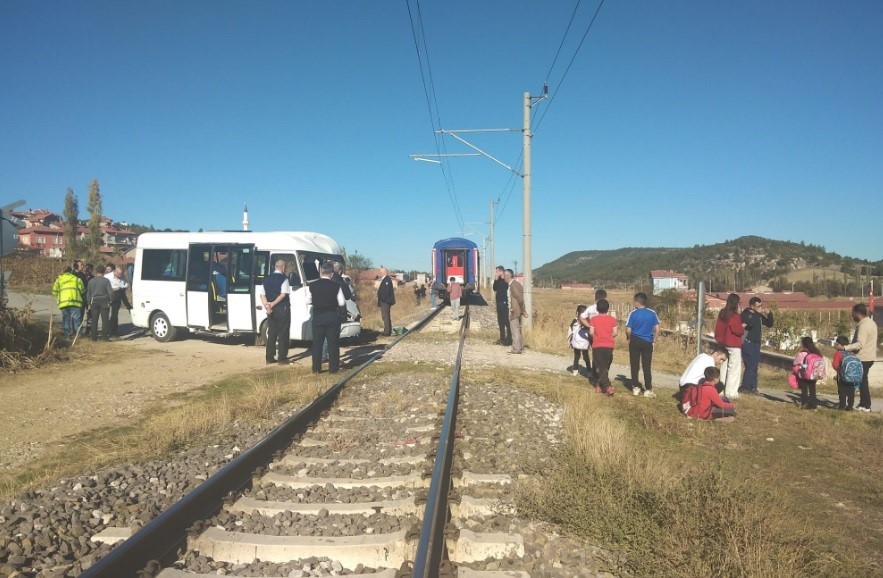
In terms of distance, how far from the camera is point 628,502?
4.52m

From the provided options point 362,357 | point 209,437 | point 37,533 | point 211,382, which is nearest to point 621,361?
point 362,357

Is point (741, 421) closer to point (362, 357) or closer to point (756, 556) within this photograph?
point (756, 556)

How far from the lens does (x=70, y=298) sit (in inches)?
551

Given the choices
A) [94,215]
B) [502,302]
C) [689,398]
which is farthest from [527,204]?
[94,215]

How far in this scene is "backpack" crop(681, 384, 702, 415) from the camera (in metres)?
8.49

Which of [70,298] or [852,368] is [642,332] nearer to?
[852,368]

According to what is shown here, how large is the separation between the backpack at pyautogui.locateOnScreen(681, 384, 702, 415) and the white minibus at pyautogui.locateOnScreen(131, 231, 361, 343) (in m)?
7.77

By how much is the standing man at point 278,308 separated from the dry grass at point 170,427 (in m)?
1.93

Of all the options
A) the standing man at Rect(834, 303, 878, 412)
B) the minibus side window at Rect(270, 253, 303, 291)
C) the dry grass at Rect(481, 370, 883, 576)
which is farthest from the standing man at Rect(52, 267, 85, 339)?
the standing man at Rect(834, 303, 878, 412)

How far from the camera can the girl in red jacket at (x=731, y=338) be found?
1002 centimetres

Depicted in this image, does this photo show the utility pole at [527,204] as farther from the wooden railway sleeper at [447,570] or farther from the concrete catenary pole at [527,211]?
the wooden railway sleeper at [447,570]

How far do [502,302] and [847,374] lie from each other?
7783 millimetres

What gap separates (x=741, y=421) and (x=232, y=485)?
6.84m

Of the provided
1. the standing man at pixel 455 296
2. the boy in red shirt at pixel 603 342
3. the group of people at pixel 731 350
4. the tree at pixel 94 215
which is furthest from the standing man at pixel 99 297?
the tree at pixel 94 215
